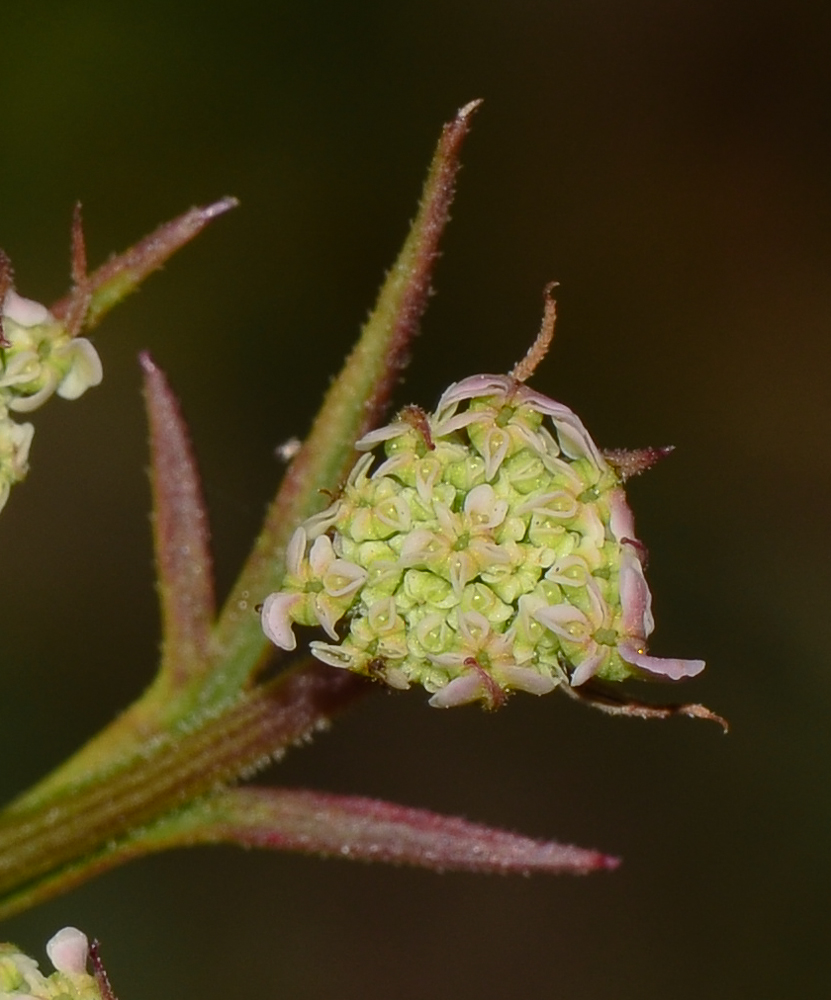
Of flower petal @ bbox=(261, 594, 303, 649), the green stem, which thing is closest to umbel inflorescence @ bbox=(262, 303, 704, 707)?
flower petal @ bbox=(261, 594, 303, 649)

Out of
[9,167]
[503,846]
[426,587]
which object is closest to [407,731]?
[9,167]

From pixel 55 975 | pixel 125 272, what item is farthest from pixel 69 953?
pixel 125 272

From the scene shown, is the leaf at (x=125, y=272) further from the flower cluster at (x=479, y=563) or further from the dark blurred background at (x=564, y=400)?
the dark blurred background at (x=564, y=400)

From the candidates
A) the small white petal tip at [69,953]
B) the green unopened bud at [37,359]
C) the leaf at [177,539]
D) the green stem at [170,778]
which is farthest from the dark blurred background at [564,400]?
the small white petal tip at [69,953]

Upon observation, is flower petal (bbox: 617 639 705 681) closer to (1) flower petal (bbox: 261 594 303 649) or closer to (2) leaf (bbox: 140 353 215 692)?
(1) flower petal (bbox: 261 594 303 649)

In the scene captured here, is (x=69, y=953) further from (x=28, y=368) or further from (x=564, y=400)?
(x=564, y=400)

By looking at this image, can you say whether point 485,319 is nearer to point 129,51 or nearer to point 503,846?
point 129,51

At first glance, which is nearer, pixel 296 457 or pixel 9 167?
pixel 296 457

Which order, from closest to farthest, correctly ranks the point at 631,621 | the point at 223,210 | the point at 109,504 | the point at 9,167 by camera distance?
the point at 631,621 → the point at 223,210 → the point at 9,167 → the point at 109,504

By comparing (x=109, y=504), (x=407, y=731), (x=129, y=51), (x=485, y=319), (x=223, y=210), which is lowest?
(x=407, y=731)
